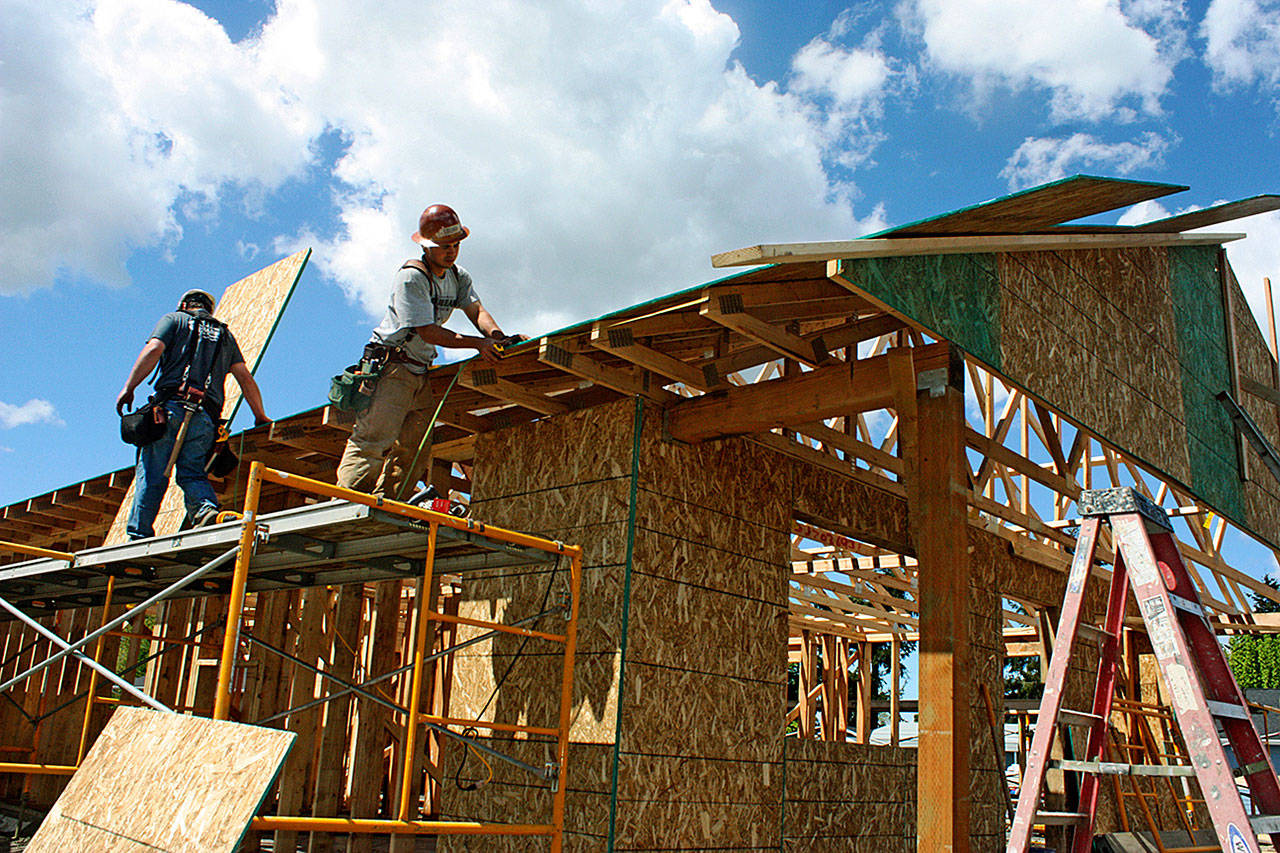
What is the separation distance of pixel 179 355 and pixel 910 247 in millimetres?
4782

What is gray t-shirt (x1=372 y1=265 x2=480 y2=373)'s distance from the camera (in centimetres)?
649

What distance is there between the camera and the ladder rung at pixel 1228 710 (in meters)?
4.36

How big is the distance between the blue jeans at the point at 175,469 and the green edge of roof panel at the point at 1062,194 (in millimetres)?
4498

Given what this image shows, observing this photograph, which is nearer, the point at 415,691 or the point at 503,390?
the point at 415,691

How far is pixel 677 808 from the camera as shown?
23.4 ft

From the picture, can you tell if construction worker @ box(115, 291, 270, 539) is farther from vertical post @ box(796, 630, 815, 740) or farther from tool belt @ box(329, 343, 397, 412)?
vertical post @ box(796, 630, 815, 740)

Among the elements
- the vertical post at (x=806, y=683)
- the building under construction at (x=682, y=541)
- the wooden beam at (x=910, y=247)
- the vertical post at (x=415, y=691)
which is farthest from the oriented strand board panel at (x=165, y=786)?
the vertical post at (x=806, y=683)

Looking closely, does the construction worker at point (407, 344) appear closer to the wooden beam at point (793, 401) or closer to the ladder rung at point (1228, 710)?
the wooden beam at point (793, 401)

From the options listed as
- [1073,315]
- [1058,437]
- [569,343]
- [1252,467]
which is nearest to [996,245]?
[1073,315]

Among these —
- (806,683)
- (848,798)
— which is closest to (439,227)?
(848,798)

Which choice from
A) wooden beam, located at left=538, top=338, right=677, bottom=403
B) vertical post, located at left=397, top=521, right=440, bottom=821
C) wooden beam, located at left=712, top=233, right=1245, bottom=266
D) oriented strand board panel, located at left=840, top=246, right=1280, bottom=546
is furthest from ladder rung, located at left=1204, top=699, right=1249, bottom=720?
wooden beam, located at left=538, top=338, right=677, bottom=403

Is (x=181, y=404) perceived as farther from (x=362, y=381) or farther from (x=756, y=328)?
(x=756, y=328)

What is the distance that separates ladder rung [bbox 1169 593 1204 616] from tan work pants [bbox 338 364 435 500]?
4531mm

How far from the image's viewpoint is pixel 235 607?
507 cm
